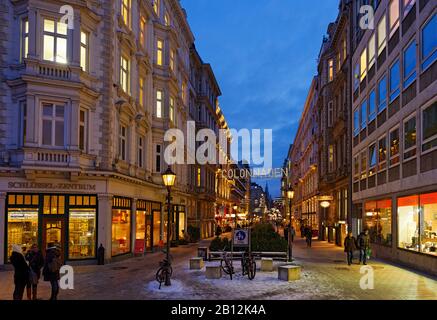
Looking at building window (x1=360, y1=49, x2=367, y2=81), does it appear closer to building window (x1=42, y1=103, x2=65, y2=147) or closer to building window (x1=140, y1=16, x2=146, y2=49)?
building window (x1=140, y1=16, x2=146, y2=49)

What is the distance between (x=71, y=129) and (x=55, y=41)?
423 cm

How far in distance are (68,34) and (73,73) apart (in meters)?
1.90

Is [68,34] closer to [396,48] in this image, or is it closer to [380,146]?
[396,48]

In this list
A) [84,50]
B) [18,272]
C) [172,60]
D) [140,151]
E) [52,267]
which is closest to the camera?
[18,272]

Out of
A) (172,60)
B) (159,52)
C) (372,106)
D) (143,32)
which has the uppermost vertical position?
(143,32)

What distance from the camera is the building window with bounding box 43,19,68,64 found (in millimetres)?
23188

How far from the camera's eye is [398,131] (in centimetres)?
2511

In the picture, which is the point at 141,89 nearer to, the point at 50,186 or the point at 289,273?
the point at 50,186

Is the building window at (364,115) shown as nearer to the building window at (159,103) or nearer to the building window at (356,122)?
the building window at (356,122)

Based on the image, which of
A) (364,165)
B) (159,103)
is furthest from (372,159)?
(159,103)

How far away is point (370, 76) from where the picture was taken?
31.7 m

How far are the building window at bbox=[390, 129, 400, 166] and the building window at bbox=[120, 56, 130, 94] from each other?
49.6ft

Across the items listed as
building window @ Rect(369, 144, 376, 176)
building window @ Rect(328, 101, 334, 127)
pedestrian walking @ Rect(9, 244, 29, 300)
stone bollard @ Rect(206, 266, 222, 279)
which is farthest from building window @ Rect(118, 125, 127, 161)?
building window @ Rect(328, 101, 334, 127)
